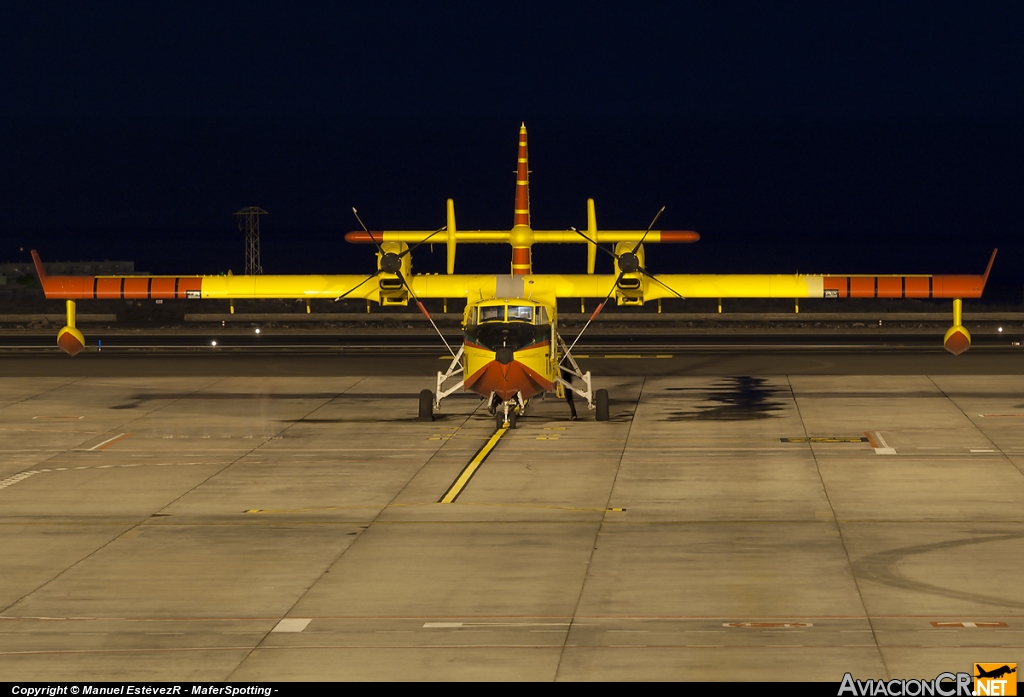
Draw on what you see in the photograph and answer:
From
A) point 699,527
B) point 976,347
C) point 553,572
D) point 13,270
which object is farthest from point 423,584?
point 13,270

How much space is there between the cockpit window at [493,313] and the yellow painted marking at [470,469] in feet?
8.38

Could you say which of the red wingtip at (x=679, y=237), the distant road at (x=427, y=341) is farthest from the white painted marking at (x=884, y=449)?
the distant road at (x=427, y=341)

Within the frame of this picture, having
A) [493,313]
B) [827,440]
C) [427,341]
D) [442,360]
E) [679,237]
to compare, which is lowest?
[427,341]

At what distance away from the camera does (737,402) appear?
121 feet

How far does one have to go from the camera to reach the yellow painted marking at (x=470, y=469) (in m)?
24.6

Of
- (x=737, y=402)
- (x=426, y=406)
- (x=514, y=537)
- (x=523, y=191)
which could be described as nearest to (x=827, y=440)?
(x=737, y=402)

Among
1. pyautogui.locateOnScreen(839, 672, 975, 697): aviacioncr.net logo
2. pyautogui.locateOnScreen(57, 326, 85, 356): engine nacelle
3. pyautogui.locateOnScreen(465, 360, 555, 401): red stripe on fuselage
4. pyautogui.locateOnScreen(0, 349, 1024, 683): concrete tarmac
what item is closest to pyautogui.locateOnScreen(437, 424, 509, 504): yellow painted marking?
pyautogui.locateOnScreen(0, 349, 1024, 683): concrete tarmac

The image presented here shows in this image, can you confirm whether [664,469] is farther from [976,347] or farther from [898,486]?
[976,347]

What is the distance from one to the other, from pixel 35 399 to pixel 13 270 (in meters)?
96.3

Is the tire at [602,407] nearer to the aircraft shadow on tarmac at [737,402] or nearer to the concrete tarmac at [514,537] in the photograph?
the concrete tarmac at [514,537]

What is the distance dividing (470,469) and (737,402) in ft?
38.1

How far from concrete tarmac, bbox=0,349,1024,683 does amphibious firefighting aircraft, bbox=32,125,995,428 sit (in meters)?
1.39

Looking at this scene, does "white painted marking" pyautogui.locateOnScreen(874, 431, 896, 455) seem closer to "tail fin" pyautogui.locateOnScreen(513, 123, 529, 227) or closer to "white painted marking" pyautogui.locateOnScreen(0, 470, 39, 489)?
"tail fin" pyautogui.locateOnScreen(513, 123, 529, 227)

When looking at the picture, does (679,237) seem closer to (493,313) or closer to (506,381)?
(493,313)
